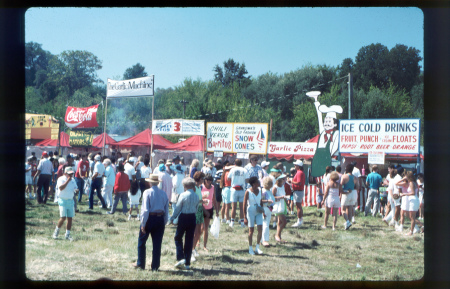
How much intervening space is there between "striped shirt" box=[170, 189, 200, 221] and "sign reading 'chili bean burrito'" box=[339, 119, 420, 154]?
32.5 ft

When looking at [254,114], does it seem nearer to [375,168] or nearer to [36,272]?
[375,168]

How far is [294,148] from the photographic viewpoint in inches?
1132

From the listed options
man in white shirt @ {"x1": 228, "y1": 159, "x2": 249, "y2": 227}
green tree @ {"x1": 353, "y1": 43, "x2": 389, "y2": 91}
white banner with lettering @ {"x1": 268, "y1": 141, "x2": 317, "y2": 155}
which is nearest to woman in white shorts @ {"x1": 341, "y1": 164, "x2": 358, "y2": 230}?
man in white shirt @ {"x1": 228, "y1": 159, "x2": 249, "y2": 227}

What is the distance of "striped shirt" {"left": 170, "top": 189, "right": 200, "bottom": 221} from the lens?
8.16 meters

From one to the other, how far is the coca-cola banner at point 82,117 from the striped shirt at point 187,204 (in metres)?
17.2

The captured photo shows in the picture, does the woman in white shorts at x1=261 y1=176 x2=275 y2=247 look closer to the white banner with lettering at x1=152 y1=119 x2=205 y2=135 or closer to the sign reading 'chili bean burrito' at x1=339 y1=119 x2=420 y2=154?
the sign reading 'chili bean burrito' at x1=339 y1=119 x2=420 y2=154

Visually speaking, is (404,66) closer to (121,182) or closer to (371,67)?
(371,67)

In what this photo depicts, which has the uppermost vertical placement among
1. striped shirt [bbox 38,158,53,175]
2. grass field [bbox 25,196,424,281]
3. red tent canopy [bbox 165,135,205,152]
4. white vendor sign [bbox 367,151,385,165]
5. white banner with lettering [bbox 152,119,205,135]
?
white banner with lettering [bbox 152,119,205,135]

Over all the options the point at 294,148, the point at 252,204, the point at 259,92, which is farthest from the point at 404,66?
the point at 252,204

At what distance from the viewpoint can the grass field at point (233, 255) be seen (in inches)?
318

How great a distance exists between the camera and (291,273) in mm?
8320

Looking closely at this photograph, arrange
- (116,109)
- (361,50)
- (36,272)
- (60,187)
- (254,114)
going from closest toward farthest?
(36,272), (60,187), (361,50), (254,114), (116,109)

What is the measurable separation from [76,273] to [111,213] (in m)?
7.22

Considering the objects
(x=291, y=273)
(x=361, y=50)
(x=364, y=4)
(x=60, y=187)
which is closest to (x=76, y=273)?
(x=60, y=187)
